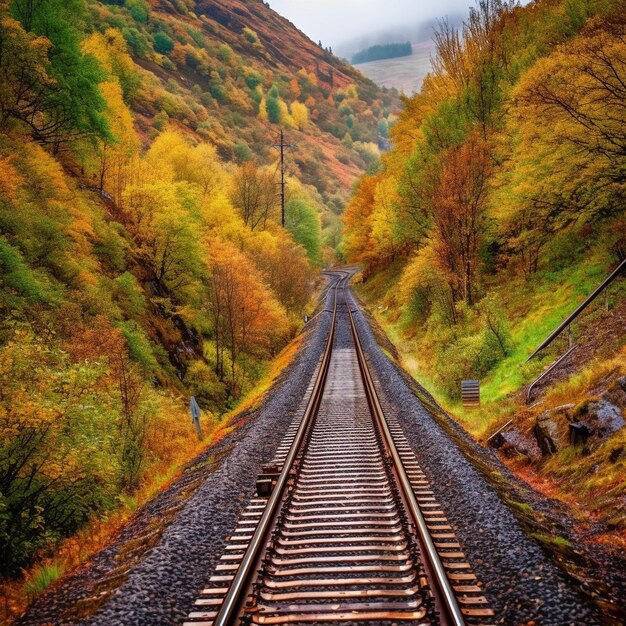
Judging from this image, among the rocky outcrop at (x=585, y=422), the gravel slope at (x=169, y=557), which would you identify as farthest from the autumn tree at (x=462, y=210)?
the gravel slope at (x=169, y=557)

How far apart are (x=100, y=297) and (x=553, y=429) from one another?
17.8 m

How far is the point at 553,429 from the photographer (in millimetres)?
9312

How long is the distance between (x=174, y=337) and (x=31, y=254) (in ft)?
33.5

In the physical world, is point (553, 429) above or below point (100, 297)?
above

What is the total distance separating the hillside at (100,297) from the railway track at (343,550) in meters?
3.11

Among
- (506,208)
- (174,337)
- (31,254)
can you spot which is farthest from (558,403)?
(174,337)

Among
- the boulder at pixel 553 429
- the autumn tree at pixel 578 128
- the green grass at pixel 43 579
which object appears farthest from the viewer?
the autumn tree at pixel 578 128

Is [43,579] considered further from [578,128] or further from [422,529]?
[578,128]

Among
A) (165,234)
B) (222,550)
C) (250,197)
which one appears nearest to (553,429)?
(222,550)

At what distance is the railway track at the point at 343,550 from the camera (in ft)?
14.7

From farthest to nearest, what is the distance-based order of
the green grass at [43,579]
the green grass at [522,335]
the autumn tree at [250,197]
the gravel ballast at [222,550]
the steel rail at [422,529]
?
the autumn tree at [250,197], the green grass at [522,335], the green grass at [43,579], the gravel ballast at [222,550], the steel rail at [422,529]

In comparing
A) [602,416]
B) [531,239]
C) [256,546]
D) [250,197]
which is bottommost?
[256,546]

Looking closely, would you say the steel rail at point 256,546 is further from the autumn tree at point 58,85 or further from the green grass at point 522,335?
the autumn tree at point 58,85

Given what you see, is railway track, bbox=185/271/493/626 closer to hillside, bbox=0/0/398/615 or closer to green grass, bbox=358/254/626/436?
hillside, bbox=0/0/398/615
